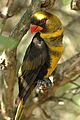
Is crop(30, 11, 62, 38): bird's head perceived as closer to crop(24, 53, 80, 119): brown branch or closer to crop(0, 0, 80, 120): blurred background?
crop(24, 53, 80, 119): brown branch

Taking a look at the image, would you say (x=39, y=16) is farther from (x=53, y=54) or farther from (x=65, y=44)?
(x=65, y=44)

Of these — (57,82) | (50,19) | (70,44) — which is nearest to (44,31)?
(50,19)

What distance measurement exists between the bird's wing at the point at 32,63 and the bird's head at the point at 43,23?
0.05 metres

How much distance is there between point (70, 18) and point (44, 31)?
0.88 meters

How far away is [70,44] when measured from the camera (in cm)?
180

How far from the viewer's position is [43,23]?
93 cm

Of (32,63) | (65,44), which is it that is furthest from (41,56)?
(65,44)

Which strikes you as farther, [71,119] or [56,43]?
[71,119]

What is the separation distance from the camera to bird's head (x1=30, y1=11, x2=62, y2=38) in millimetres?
885

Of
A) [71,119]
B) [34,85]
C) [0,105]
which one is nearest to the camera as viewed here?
[34,85]

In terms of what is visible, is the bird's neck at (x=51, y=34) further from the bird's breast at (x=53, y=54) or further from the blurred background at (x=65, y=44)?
the blurred background at (x=65, y=44)

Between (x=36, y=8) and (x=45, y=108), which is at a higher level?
(x=36, y=8)

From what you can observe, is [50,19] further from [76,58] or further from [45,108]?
[45,108]

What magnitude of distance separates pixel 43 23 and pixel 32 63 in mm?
155
